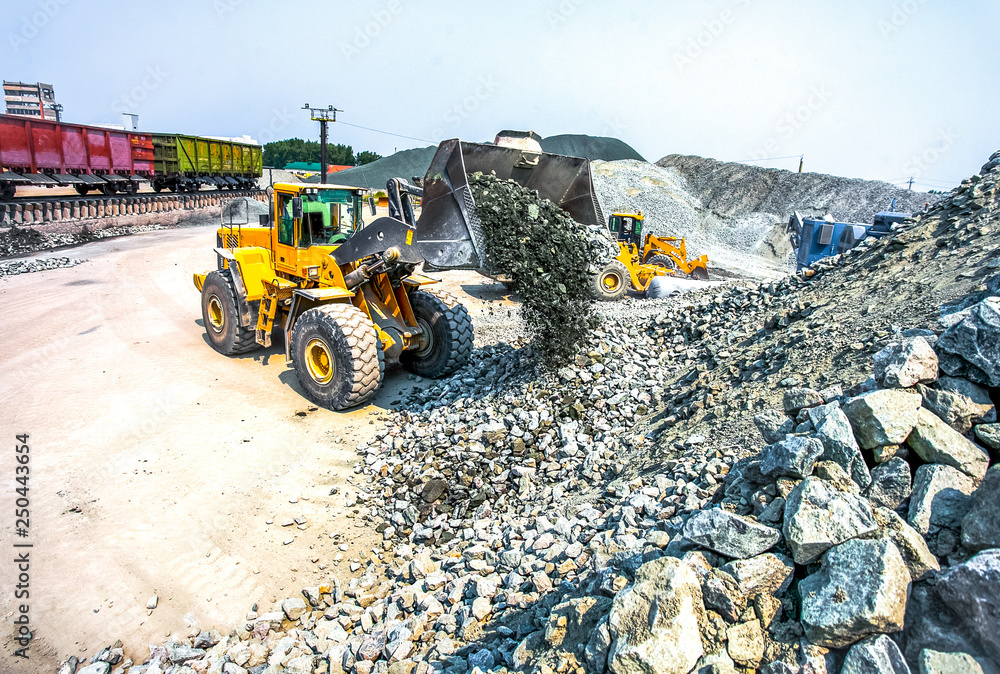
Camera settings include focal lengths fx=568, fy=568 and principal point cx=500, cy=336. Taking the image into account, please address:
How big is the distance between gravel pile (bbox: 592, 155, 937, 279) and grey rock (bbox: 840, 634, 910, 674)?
19.5m

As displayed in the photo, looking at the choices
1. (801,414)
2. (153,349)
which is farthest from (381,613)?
(153,349)

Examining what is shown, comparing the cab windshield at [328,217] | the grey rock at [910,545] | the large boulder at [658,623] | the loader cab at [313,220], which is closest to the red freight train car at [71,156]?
the loader cab at [313,220]

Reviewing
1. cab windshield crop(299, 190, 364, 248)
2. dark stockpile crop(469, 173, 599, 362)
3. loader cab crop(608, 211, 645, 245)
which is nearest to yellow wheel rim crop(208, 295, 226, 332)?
cab windshield crop(299, 190, 364, 248)

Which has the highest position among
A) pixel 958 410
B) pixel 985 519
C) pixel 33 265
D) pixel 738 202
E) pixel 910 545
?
pixel 738 202

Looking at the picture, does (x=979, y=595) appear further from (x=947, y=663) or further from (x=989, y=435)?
(x=989, y=435)

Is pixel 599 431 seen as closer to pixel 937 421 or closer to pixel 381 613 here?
pixel 381 613

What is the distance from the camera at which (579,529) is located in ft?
12.2

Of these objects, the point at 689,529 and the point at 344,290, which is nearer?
the point at 689,529

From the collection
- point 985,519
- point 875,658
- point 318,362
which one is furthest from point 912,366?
point 318,362

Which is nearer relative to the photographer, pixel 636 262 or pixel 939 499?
pixel 939 499

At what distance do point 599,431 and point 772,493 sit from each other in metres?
2.69

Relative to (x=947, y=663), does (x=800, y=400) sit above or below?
above

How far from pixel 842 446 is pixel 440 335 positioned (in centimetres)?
533

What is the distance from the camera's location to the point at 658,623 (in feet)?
7.32
